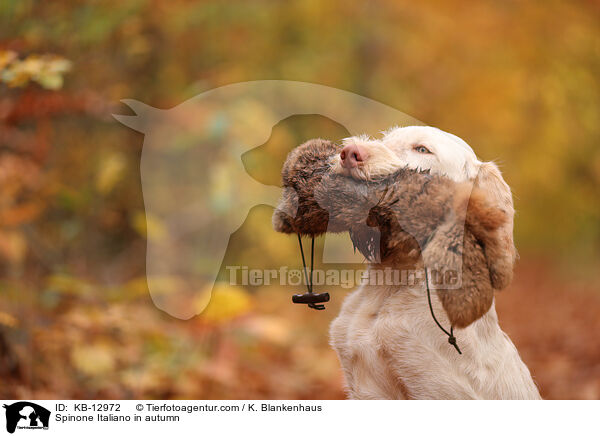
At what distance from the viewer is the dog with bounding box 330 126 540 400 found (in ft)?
5.10

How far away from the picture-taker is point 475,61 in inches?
185

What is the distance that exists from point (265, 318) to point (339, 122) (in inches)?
74.4

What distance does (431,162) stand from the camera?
167 centimetres

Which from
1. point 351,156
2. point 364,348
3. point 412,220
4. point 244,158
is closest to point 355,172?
point 351,156

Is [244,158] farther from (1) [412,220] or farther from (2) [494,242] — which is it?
(2) [494,242]

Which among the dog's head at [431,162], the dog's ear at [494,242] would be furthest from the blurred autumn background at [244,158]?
the dog's ear at [494,242]

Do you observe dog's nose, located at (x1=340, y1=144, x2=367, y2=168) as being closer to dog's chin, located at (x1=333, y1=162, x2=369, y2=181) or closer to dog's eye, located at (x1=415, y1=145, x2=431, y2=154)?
dog's chin, located at (x1=333, y1=162, x2=369, y2=181)

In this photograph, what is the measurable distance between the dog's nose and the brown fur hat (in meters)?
0.05

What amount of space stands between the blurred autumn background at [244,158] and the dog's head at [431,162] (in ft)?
1.35
